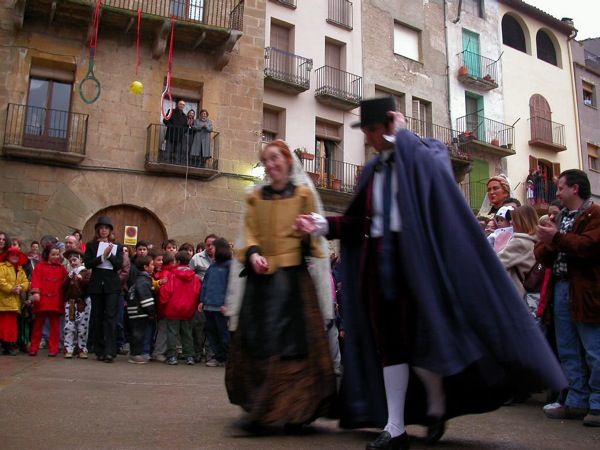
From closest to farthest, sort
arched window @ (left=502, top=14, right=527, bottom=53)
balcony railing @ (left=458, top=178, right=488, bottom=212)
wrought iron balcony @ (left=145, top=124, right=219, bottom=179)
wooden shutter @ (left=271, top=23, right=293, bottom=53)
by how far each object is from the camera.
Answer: wrought iron balcony @ (left=145, top=124, right=219, bottom=179) → wooden shutter @ (left=271, top=23, right=293, bottom=53) → balcony railing @ (left=458, top=178, right=488, bottom=212) → arched window @ (left=502, top=14, right=527, bottom=53)

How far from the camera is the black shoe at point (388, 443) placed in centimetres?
293

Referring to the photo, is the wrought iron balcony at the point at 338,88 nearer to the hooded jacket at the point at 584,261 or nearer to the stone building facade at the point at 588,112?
the stone building facade at the point at 588,112

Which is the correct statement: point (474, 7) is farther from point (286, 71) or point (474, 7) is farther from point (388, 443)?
point (388, 443)

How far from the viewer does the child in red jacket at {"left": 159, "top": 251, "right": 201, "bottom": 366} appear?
28.9ft

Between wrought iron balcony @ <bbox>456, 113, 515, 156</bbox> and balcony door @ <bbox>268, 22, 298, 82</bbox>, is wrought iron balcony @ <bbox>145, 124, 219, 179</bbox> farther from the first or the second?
wrought iron balcony @ <bbox>456, 113, 515, 156</bbox>

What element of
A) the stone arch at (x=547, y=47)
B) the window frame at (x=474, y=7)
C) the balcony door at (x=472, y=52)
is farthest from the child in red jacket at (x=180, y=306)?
the stone arch at (x=547, y=47)

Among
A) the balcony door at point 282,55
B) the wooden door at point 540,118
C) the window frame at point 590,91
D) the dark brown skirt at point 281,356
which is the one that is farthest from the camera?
the window frame at point 590,91

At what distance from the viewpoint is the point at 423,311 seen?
2.98m

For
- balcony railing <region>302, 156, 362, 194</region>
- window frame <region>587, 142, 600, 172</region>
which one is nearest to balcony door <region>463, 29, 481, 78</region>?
window frame <region>587, 142, 600, 172</region>

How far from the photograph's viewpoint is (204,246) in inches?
413

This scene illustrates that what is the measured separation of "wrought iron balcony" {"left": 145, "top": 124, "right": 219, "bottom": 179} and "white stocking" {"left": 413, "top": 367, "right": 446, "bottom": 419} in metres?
13.1

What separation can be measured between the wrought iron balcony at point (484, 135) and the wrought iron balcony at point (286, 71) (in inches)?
294

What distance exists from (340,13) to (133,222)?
10.8m

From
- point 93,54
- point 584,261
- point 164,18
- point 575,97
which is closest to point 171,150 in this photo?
point 93,54
